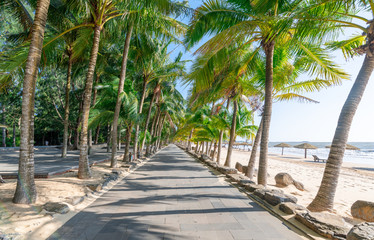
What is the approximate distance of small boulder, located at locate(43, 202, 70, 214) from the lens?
12.1 ft

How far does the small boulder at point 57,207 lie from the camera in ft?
12.1

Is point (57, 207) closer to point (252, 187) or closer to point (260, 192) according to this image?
point (260, 192)

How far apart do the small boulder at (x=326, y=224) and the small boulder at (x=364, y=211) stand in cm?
216

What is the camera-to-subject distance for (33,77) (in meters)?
4.12

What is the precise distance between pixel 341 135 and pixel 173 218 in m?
4.15

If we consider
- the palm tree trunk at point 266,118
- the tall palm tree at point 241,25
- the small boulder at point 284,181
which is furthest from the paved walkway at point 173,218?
the small boulder at point 284,181

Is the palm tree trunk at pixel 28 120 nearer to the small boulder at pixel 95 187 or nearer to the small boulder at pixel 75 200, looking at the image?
the small boulder at pixel 75 200

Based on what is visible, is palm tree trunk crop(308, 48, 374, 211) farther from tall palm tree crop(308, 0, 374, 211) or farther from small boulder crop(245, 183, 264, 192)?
small boulder crop(245, 183, 264, 192)

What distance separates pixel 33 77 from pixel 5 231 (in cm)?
310

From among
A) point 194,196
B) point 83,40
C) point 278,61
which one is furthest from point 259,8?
point 83,40

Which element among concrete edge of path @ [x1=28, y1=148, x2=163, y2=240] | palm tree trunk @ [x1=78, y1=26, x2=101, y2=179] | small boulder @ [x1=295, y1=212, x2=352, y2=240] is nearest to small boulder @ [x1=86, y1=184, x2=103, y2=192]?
concrete edge of path @ [x1=28, y1=148, x2=163, y2=240]

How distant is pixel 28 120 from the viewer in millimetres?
4074

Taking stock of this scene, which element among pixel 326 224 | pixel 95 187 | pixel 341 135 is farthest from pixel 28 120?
pixel 341 135

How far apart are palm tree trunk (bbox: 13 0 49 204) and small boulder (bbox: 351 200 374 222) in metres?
7.99
